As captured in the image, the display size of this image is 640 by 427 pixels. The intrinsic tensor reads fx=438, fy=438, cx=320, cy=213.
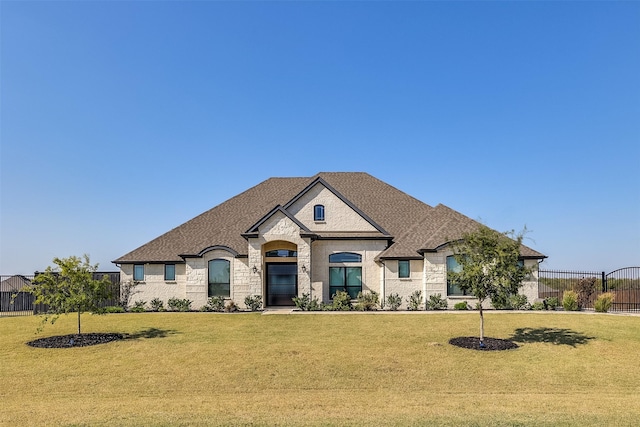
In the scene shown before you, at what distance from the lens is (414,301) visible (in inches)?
1017

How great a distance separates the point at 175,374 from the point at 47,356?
5921mm

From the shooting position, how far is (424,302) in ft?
85.3

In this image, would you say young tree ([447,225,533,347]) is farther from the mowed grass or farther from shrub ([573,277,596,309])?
shrub ([573,277,596,309])

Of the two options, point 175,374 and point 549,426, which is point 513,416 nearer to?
point 549,426

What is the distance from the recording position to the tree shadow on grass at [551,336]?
17078 mm

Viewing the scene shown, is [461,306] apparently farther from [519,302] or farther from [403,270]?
[403,270]

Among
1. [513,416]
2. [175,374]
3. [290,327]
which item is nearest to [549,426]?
[513,416]

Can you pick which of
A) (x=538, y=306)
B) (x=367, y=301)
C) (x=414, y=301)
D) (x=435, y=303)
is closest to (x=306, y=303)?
(x=367, y=301)

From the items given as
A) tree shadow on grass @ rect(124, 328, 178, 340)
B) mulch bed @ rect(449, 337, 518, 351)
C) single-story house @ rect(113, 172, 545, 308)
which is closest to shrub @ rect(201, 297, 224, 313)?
single-story house @ rect(113, 172, 545, 308)

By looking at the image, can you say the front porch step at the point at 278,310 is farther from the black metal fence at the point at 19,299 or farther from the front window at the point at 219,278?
the black metal fence at the point at 19,299

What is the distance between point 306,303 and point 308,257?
2757 millimetres

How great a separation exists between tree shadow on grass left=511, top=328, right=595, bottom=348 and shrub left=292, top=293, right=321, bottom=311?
10766 mm

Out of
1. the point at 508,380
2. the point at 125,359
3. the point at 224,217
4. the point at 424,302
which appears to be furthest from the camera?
the point at 224,217

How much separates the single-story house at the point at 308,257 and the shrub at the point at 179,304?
50 centimetres
